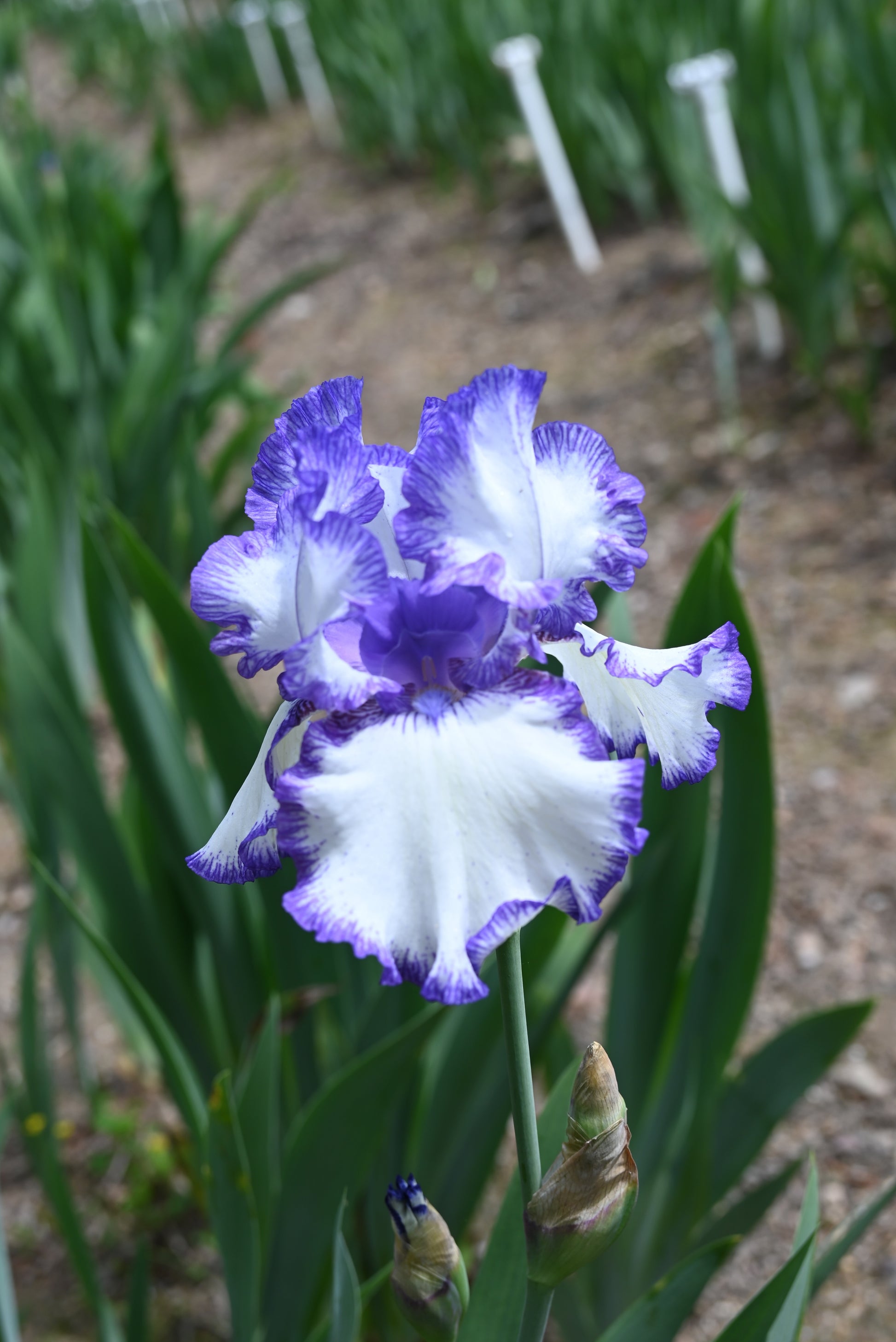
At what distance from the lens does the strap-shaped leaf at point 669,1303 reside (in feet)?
2.23

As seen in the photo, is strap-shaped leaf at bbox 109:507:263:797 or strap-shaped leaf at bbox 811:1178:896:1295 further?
strap-shaped leaf at bbox 109:507:263:797

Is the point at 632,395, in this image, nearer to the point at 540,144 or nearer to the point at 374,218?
the point at 540,144

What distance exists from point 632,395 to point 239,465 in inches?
38.4

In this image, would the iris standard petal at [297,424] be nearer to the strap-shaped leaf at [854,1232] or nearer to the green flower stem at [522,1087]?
the green flower stem at [522,1087]

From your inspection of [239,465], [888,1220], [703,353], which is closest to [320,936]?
[888,1220]

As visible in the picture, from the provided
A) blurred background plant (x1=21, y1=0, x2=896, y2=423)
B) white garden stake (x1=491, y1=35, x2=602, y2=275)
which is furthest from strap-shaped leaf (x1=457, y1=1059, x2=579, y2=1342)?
white garden stake (x1=491, y1=35, x2=602, y2=275)

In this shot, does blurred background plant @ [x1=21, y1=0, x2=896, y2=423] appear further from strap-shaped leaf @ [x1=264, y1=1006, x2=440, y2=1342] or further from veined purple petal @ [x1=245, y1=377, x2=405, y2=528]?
veined purple petal @ [x1=245, y1=377, x2=405, y2=528]

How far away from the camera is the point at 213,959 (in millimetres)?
1071

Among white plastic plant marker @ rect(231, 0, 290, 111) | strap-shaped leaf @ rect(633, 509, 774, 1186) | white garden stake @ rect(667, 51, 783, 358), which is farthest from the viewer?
white plastic plant marker @ rect(231, 0, 290, 111)

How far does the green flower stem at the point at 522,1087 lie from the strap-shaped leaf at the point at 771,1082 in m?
0.49

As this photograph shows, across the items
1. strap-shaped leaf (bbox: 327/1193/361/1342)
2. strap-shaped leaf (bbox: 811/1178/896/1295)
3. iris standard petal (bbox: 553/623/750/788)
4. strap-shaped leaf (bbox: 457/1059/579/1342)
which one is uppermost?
iris standard petal (bbox: 553/623/750/788)

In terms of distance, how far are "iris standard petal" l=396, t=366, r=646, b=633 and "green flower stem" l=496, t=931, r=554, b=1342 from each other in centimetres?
13

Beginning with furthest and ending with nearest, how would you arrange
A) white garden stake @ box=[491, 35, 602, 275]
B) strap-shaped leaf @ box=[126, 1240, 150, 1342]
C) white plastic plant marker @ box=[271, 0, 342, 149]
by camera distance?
white plastic plant marker @ box=[271, 0, 342, 149]
white garden stake @ box=[491, 35, 602, 275]
strap-shaped leaf @ box=[126, 1240, 150, 1342]

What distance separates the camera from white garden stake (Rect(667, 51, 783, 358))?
99.4 inches
